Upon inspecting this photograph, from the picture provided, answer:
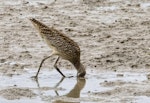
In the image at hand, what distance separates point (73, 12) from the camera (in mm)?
14102

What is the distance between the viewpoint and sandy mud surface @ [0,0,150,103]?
30.8ft

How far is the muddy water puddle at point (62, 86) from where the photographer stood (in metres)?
9.16

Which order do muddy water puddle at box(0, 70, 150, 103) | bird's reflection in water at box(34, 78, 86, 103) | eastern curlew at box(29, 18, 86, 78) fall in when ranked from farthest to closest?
1. eastern curlew at box(29, 18, 86, 78)
2. bird's reflection in water at box(34, 78, 86, 103)
3. muddy water puddle at box(0, 70, 150, 103)

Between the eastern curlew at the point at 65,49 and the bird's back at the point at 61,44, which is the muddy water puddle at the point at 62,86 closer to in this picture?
the eastern curlew at the point at 65,49

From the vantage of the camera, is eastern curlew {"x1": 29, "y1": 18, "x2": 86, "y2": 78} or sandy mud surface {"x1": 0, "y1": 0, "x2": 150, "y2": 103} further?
eastern curlew {"x1": 29, "y1": 18, "x2": 86, "y2": 78}

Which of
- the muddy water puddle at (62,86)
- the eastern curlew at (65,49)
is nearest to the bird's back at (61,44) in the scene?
the eastern curlew at (65,49)

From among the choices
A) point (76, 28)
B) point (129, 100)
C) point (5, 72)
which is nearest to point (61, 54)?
point (5, 72)

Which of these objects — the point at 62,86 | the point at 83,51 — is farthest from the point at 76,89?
the point at 83,51

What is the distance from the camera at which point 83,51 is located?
455 inches

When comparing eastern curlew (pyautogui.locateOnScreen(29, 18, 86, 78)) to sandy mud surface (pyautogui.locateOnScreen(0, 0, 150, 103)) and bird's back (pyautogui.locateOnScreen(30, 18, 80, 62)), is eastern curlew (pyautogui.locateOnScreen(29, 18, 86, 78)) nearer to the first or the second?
bird's back (pyautogui.locateOnScreen(30, 18, 80, 62))

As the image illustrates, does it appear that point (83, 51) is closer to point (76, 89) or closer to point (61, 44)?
point (61, 44)

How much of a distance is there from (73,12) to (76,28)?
43.7 inches

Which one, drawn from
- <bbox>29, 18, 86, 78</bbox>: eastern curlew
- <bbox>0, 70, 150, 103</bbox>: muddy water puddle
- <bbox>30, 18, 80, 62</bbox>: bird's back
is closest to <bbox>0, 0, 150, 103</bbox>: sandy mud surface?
<bbox>0, 70, 150, 103</bbox>: muddy water puddle

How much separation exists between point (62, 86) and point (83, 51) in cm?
181
